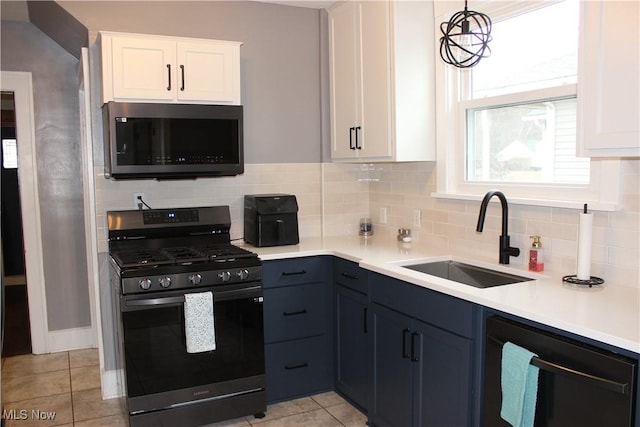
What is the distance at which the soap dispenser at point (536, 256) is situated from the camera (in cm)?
254

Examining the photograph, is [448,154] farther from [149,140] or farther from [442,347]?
[149,140]

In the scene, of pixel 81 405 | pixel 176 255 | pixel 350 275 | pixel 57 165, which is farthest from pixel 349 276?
pixel 57 165

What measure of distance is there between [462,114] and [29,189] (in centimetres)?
313

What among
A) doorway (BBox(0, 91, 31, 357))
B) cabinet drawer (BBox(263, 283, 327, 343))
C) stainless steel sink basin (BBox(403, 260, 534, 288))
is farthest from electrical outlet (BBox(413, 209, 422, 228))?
doorway (BBox(0, 91, 31, 357))

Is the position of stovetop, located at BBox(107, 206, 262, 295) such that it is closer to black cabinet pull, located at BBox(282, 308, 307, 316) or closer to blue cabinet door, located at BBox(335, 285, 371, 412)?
black cabinet pull, located at BBox(282, 308, 307, 316)

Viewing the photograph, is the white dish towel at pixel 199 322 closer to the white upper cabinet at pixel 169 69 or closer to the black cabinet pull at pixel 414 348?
the black cabinet pull at pixel 414 348

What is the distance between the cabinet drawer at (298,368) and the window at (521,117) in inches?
46.6

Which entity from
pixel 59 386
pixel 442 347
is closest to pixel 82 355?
pixel 59 386

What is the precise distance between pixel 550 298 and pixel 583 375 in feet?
1.35

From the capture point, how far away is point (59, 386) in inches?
140

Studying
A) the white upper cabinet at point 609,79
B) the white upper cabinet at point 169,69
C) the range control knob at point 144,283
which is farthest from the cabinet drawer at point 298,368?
the white upper cabinet at point 609,79

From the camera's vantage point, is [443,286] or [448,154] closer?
[443,286]

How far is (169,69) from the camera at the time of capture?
3.06m

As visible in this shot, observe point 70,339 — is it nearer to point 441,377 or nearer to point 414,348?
point 414,348
